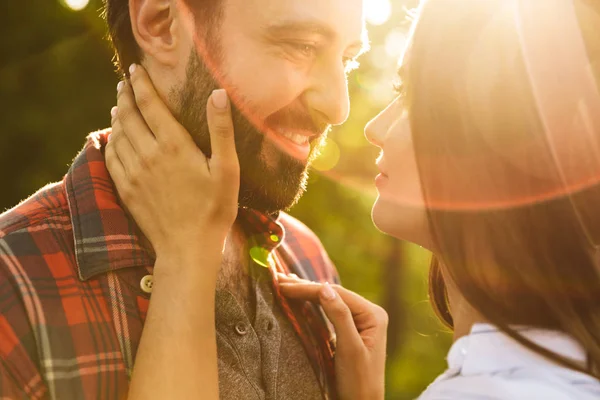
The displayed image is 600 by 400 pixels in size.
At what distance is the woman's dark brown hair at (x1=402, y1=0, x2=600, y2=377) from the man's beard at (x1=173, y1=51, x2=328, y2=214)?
836 mm

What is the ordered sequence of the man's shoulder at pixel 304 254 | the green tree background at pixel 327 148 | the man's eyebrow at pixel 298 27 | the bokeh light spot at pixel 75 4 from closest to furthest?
the man's eyebrow at pixel 298 27 < the man's shoulder at pixel 304 254 < the bokeh light spot at pixel 75 4 < the green tree background at pixel 327 148

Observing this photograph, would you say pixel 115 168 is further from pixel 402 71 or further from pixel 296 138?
pixel 402 71

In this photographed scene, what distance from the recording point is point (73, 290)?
7.55 feet

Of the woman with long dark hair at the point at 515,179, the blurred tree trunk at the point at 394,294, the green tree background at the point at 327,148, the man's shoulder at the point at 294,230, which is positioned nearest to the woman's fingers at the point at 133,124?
the woman with long dark hair at the point at 515,179

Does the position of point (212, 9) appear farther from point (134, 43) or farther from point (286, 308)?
point (286, 308)

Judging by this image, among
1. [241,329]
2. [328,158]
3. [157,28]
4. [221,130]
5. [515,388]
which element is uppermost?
[328,158]

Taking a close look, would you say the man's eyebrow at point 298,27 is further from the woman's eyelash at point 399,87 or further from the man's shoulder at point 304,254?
the man's shoulder at point 304,254

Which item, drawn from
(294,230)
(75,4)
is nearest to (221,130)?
(294,230)

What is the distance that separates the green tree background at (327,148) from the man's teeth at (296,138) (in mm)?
1499

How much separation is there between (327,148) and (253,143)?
28.2ft

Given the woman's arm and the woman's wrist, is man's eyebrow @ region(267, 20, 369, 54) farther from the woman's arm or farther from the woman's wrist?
the woman's wrist

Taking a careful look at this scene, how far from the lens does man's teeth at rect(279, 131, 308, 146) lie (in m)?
2.83

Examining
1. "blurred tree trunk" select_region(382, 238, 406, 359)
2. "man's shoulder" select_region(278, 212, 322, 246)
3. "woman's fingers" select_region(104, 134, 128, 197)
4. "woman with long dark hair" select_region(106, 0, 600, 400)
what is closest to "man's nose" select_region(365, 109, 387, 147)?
"woman with long dark hair" select_region(106, 0, 600, 400)

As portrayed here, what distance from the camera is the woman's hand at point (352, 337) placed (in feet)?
9.21
